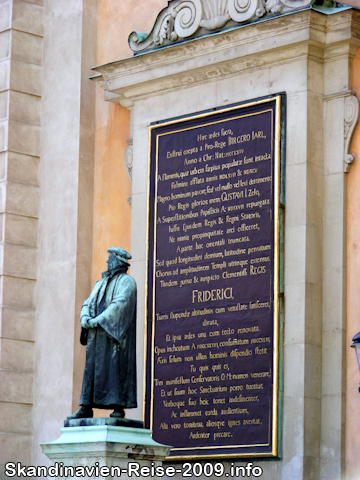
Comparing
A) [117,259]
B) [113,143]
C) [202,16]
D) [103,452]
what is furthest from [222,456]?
[202,16]

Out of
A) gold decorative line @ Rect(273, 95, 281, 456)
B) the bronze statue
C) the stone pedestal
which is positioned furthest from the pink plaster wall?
the stone pedestal

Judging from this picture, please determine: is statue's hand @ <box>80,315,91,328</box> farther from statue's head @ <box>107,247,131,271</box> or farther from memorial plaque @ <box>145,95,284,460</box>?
memorial plaque @ <box>145,95,284,460</box>

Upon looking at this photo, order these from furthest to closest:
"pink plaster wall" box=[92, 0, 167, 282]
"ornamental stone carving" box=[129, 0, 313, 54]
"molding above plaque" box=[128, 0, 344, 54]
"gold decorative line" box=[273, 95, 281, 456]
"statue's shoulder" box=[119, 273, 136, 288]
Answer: "pink plaster wall" box=[92, 0, 167, 282], "ornamental stone carving" box=[129, 0, 313, 54], "molding above plaque" box=[128, 0, 344, 54], "gold decorative line" box=[273, 95, 281, 456], "statue's shoulder" box=[119, 273, 136, 288]

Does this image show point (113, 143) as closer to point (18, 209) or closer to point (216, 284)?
point (18, 209)

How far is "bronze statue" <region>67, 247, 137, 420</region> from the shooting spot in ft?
36.5

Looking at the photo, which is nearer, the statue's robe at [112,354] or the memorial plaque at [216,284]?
the statue's robe at [112,354]

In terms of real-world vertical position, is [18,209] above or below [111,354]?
above

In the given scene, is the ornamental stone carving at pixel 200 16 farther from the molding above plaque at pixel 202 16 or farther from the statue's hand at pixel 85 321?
the statue's hand at pixel 85 321

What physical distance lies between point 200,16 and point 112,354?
449cm

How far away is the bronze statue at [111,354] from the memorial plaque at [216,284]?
166 cm

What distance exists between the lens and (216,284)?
1298 centimetres

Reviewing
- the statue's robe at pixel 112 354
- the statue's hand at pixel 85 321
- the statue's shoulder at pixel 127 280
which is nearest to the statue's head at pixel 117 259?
the statue's shoulder at pixel 127 280

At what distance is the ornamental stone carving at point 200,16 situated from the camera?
42.4 ft

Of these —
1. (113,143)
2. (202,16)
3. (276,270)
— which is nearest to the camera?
(276,270)
